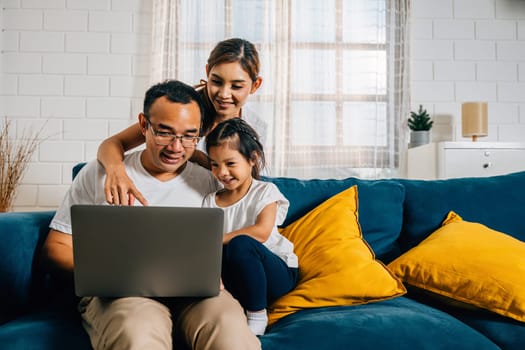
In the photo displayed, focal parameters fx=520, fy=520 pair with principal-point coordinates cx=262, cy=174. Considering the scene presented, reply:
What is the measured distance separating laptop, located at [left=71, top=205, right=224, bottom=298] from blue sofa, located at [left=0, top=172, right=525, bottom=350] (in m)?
0.22

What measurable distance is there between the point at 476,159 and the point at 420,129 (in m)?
0.48

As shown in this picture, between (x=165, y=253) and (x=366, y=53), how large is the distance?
2767 millimetres

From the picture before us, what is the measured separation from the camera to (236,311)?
1.24m

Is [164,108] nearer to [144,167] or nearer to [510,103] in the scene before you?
[144,167]

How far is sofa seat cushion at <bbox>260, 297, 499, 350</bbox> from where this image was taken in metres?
1.24

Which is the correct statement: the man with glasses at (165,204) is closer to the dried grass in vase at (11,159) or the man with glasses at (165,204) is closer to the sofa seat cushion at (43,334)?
the sofa seat cushion at (43,334)

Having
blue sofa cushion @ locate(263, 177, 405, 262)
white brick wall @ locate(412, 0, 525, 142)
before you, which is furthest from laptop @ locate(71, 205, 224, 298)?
white brick wall @ locate(412, 0, 525, 142)

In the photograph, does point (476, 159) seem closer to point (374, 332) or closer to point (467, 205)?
point (467, 205)

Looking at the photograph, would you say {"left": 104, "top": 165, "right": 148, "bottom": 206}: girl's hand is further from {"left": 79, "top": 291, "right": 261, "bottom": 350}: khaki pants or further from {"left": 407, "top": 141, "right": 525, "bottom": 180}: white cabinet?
{"left": 407, "top": 141, "right": 525, "bottom": 180}: white cabinet

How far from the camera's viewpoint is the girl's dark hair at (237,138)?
1.58m

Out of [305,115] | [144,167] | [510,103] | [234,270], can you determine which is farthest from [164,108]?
[510,103]

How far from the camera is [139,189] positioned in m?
1.57

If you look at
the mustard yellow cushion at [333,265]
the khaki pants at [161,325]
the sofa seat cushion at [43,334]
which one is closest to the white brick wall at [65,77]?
the mustard yellow cushion at [333,265]

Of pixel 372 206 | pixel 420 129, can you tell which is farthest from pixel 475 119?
pixel 372 206
